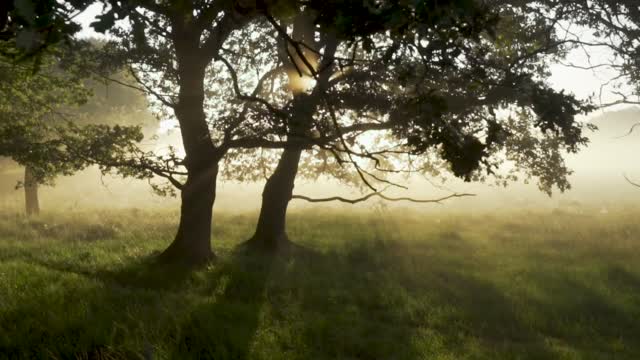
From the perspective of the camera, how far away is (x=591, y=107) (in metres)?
11.6

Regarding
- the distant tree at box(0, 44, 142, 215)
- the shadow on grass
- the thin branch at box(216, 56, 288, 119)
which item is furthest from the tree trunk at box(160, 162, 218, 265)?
the thin branch at box(216, 56, 288, 119)

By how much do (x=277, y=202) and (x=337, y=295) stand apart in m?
5.63

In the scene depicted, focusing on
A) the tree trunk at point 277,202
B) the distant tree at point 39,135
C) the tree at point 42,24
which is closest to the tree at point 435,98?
the tree trunk at point 277,202

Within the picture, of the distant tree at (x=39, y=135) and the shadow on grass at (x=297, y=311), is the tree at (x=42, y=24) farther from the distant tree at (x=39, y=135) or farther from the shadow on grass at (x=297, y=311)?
the distant tree at (x=39, y=135)

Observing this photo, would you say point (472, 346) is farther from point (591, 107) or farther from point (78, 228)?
point (78, 228)

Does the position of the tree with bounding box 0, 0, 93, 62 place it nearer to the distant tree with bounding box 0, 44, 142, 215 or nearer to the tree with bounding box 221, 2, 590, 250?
the tree with bounding box 221, 2, 590, 250

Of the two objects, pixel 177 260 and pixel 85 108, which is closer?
pixel 177 260

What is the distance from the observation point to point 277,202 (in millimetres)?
17781

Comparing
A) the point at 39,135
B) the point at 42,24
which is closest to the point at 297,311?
the point at 42,24

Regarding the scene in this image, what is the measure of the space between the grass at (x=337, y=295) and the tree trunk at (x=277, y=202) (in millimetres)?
964

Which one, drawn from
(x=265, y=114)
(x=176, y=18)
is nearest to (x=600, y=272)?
(x=265, y=114)

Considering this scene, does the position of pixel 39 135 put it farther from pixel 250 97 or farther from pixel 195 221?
pixel 250 97

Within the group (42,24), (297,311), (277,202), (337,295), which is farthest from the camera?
(277,202)

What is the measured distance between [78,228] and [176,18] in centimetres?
1197
